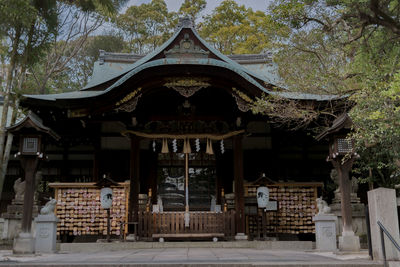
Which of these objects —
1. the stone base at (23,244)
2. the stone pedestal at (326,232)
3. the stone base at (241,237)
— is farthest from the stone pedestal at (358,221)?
the stone base at (23,244)

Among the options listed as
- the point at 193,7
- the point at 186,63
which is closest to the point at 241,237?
the point at 186,63

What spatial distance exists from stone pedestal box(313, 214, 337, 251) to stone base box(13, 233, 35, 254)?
19.7ft

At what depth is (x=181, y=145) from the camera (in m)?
12.7

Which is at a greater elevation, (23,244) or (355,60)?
(355,60)

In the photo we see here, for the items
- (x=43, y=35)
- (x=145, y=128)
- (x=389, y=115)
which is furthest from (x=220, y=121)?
(x=43, y=35)

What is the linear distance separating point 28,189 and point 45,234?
1.23 meters

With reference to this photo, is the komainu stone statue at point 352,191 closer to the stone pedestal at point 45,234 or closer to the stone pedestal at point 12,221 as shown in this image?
the stone pedestal at point 45,234

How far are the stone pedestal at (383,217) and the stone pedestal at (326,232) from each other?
2.18 metres

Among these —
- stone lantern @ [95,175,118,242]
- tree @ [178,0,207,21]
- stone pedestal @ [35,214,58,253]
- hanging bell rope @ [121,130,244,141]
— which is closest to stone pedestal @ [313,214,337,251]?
hanging bell rope @ [121,130,244,141]

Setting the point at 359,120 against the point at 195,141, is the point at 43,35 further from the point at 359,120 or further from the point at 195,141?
the point at 359,120

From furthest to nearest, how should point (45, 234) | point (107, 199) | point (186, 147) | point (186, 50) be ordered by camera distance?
point (186, 147) < point (186, 50) < point (107, 199) < point (45, 234)

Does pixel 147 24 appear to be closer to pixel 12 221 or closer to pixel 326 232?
pixel 12 221

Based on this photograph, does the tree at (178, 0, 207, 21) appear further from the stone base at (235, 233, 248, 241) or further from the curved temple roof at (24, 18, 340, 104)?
the stone base at (235, 233, 248, 241)

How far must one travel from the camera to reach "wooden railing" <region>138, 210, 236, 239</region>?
1063 cm
